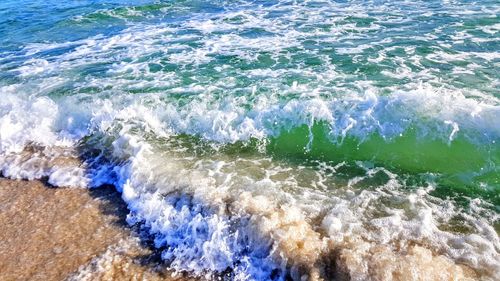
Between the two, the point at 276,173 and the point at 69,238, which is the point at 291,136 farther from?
the point at 69,238

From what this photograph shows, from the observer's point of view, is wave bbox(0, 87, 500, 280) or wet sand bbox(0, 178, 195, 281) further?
wet sand bbox(0, 178, 195, 281)

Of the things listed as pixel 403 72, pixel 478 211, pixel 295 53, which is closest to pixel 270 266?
pixel 478 211

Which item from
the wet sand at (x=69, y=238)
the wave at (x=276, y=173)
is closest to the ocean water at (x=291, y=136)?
the wave at (x=276, y=173)

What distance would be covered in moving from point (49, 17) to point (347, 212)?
637 inches

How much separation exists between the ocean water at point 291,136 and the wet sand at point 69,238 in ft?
0.88

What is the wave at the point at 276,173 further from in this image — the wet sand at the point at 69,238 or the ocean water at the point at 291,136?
the wet sand at the point at 69,238

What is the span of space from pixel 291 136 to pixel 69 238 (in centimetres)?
397

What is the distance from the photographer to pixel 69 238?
5.52 m

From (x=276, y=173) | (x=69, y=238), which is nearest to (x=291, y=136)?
(x=276, y=173)

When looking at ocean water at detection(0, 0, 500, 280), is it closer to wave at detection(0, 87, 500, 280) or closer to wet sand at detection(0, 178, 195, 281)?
wave at detection(0, 87, 500, 280)

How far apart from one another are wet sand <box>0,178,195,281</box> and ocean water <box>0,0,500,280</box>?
27 cm

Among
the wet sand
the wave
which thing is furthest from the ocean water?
the wet sand

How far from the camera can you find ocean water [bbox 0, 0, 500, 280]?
4.90 m

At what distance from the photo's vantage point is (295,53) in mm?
10805
